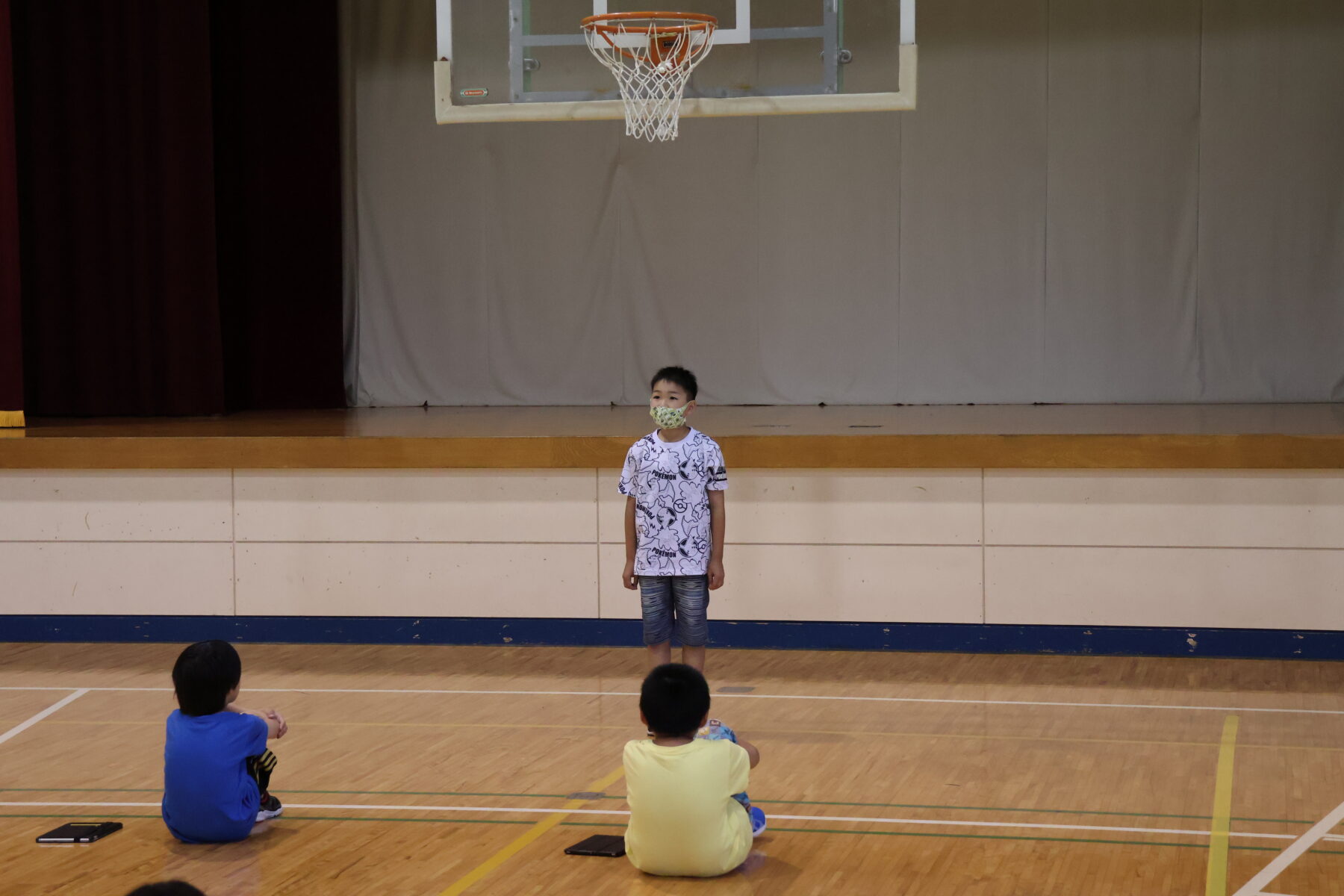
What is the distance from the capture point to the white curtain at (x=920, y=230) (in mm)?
11562

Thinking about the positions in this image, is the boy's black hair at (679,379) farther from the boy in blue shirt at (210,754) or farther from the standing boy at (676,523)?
the boy in blue shirt at (210,754)

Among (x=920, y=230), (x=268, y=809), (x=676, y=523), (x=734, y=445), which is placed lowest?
(x=268, y=809)

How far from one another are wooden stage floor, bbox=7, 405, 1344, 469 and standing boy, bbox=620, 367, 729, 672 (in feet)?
4.66

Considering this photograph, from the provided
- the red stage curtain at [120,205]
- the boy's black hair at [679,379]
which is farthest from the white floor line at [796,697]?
the red stage curtain at [120,205]

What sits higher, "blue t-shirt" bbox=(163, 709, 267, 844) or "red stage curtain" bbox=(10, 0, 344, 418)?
"red stage curtain" bbox=(10, 0, 344, 418)

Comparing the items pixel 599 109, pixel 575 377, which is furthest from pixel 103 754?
pixel 575 377

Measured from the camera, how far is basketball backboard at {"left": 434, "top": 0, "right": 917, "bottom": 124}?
720cm

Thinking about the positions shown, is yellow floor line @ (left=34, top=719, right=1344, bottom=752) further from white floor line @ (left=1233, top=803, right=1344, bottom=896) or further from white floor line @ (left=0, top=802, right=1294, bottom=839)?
white floor line @ (left=0, top=802, right=1294, bottom=839)

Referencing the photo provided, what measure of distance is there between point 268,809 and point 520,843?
33.0 inches

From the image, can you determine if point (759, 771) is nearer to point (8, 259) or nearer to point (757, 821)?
point (757, 821)

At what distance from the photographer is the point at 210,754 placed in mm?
4301

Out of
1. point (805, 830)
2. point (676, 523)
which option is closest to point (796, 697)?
point (676, 523)

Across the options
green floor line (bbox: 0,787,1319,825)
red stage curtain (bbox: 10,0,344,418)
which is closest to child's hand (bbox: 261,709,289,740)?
green floor line (bbox: 0,787,1319,825)

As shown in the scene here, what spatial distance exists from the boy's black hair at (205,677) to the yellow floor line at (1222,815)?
276 cm
